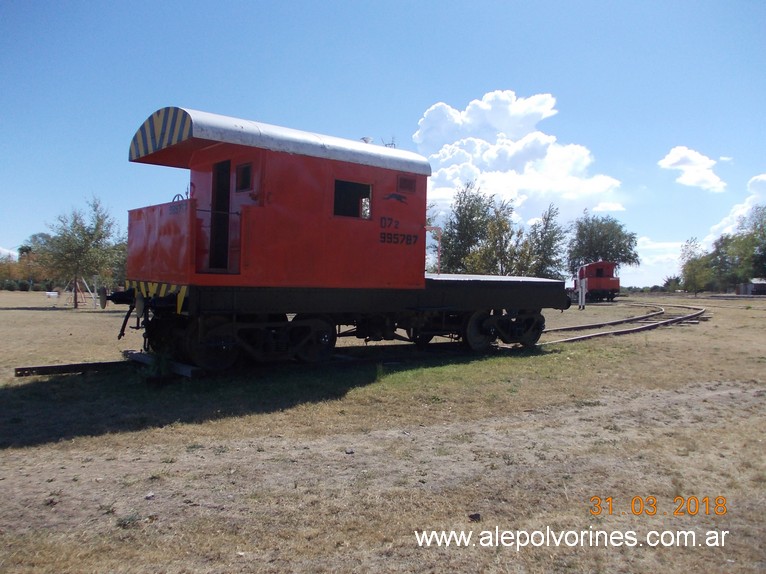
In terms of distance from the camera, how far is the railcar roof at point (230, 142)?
762 cm

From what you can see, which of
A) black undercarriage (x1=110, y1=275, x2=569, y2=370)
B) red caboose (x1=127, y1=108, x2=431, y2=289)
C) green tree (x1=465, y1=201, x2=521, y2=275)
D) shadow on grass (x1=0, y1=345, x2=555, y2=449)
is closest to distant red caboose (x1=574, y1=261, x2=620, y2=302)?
green tree (x1=465, y1=201, x2=521, y2=275)

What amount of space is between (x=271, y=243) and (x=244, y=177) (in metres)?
1.24

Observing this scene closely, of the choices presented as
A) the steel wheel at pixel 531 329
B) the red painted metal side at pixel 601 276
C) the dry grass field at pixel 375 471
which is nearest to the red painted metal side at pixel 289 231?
the dry grass field at pixel 375 471

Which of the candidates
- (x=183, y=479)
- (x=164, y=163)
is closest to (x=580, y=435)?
(x=183, y=479)

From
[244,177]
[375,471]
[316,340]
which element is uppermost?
[244,177]

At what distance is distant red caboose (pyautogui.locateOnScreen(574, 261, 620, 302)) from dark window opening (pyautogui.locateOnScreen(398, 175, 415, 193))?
120ft

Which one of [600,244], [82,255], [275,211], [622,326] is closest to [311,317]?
[275,211]

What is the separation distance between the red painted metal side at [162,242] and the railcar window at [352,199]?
7.87 ft

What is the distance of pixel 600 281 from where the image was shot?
144 ft

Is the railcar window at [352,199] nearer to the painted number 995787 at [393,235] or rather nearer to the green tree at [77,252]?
the painted number 995787 at [393,235]

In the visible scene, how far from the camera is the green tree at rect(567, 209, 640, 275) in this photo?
68.9 m

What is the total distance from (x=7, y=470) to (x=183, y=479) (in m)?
1.47

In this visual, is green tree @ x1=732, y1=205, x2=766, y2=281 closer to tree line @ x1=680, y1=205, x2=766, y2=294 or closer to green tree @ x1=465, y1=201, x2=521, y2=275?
tree line @ x1=680, y1=205, x2=766, y2=294

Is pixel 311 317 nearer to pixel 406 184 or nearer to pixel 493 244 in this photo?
pixel 406 184
